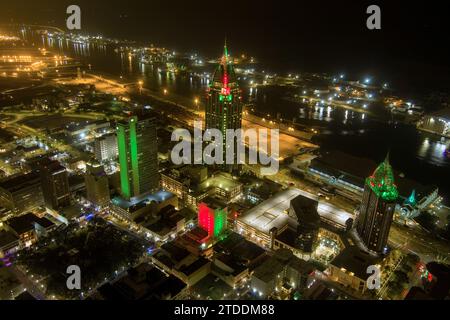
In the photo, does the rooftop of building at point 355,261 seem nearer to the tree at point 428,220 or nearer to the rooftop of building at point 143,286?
the tree at point 428,220

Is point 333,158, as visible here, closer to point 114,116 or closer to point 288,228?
point 288,228

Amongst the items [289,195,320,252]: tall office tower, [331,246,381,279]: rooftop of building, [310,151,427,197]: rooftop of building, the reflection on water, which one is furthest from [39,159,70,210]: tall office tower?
the reflection on water

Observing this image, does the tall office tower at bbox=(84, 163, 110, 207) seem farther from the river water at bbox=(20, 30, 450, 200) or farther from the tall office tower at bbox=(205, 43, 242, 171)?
the river water at bbox=(20, 30, 450, 200)

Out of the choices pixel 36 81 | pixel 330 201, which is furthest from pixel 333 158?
pixel 36 81

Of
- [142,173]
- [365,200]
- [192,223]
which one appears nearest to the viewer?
[365,200]

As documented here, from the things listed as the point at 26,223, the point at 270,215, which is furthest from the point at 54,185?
the point at 270,215

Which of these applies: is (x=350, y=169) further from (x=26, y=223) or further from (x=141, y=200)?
(x=26, y=223)

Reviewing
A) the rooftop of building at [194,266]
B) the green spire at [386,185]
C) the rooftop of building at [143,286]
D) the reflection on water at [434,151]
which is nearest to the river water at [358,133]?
the reflection on water at [434,151]

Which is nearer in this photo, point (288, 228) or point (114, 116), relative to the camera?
point (288, 228)
